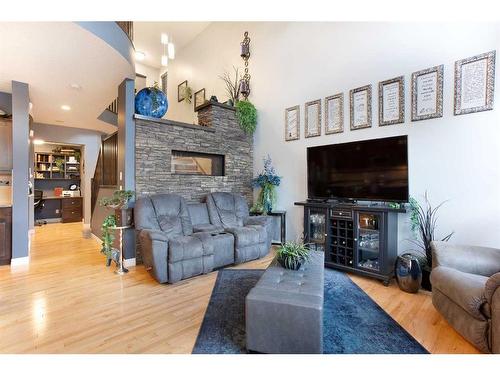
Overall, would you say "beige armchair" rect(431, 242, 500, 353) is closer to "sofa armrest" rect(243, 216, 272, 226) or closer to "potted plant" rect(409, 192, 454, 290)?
"potted plant" rect(409, 192, 454, 290)

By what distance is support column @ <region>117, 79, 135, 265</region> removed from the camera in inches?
138

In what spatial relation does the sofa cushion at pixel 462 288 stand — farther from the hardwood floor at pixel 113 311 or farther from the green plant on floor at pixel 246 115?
the green plant on floor at pixel 246 115

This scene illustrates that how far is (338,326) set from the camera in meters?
2.05

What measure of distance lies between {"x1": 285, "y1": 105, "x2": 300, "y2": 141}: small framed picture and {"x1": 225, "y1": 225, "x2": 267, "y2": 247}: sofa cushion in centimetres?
178

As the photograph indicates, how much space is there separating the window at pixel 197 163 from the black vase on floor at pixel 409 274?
3.21 metres

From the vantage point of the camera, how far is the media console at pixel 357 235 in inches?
115

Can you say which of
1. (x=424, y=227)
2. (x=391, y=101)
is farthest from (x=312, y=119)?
(x=424, y=227)

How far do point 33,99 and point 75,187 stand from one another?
13.4ft

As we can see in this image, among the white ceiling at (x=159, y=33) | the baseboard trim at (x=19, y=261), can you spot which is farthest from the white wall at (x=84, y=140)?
the white ceiling at (x=159, y=33)

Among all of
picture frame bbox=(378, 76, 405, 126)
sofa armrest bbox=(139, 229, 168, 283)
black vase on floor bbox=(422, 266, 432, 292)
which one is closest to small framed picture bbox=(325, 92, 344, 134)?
picture frame bbox=(378, 76, 405, 126)

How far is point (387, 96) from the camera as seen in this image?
3256 mm

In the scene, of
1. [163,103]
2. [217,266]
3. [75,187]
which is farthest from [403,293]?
[75,187]

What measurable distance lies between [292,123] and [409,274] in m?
2.93

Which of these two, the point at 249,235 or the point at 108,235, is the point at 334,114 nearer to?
the point at 249,235
